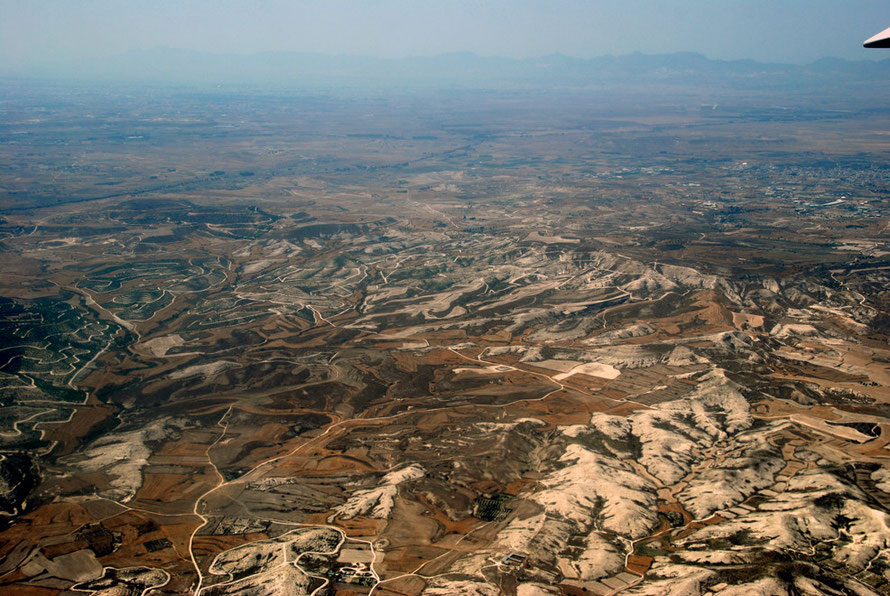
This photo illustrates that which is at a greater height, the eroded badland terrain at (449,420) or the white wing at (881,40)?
the white wing at (881,40)

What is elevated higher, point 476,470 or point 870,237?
→ point 870,237

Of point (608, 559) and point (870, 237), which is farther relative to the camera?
point (870, 237)

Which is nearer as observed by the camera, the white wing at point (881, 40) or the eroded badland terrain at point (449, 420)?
the white wing at point (881, 40)

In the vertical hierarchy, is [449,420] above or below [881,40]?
below

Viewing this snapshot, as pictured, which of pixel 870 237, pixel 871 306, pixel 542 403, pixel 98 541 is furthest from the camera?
pixel 870 237

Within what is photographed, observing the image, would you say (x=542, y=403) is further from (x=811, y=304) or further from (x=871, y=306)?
(x=871, y=306)

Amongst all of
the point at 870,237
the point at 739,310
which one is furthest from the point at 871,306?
the point at 870,237

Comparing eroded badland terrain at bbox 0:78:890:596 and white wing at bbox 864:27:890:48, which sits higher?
white wing at bbox 864:27:890:48

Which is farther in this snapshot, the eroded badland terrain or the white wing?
the eroded badland terrain

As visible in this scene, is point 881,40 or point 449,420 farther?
point 449,420

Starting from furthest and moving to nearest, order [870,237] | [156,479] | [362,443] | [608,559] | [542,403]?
[870,237], [542,403], [362,443], [156,479], [608,559]
